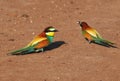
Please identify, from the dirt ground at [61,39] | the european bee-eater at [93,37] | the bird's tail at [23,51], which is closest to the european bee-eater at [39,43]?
the bird's tail at [23,51]

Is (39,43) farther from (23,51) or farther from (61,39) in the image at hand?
(61,39)

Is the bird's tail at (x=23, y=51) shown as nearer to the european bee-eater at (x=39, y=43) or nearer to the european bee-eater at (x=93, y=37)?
the european bee-eater at (x=39, y=43)

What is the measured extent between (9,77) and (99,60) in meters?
2.05

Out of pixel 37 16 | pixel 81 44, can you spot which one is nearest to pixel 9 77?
pixel 81 44

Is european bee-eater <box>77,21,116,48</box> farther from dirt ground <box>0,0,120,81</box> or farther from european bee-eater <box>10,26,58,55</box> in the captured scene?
european bee-eater <box>10,26,58,55</box>

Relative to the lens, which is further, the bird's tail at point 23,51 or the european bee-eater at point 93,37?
the european bee-eater at point 93,37

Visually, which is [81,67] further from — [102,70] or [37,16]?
[37,16]

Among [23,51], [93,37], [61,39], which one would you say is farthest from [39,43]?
[93,37]

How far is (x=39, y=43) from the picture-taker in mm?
10555

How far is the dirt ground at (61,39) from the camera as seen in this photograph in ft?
31.0

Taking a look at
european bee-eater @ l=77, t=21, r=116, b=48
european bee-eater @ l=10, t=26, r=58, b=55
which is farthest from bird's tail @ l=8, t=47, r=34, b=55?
european bee-eater @ l=77, t=21, r=116, b=48

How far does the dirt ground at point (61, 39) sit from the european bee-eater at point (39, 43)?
0.11 meters

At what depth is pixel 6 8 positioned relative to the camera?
14.0m

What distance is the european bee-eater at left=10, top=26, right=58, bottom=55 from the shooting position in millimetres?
10414
